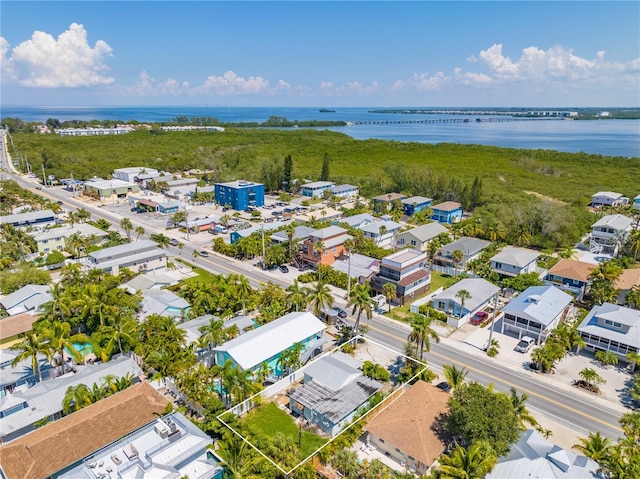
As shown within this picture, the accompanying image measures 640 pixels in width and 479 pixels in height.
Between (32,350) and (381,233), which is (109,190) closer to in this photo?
(381,233)

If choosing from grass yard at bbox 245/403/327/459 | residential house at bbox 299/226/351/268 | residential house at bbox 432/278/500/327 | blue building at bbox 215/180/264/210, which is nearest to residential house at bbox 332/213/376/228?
residential house at bbox 299/226/351/268

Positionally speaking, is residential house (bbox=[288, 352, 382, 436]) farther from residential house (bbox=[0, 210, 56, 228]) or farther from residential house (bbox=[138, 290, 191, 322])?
residential house (bbox=[0, 210, 56, 228])

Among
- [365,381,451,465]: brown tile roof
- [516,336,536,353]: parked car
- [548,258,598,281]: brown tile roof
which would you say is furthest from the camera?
[548,258,598,281]: brown tile roof

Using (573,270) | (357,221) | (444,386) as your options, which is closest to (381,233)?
(357,221)

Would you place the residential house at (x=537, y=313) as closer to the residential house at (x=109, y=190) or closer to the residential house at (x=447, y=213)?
the residential house at (x=447, y=213)

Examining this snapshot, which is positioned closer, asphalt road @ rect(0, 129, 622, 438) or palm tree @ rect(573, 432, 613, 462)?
palm tree @ rect(573, 432, 613, 462)

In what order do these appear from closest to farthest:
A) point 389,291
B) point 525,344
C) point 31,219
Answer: point 525,344 < point 389,291 < point 31,219
